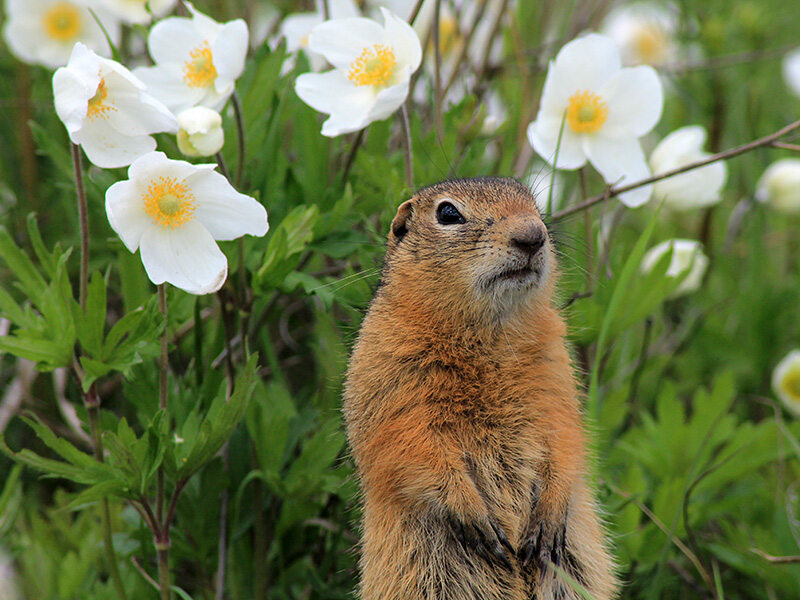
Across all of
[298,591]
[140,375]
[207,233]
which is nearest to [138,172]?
[207,233]

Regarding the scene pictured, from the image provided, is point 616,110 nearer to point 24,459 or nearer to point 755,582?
point 755,582

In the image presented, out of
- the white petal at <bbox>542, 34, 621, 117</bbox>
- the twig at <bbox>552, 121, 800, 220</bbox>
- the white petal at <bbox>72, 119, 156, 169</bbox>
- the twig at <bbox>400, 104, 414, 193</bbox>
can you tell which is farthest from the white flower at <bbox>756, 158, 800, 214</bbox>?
the white petal at <bbox>72, 119, 156, 169</bbox>

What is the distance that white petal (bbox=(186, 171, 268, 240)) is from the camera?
2471mm

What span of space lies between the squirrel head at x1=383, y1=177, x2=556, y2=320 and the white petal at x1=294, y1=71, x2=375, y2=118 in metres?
0.37

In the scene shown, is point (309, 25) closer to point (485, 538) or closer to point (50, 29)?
point (50, 29)

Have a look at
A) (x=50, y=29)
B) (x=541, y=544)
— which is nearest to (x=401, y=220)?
(x=541, y=544)

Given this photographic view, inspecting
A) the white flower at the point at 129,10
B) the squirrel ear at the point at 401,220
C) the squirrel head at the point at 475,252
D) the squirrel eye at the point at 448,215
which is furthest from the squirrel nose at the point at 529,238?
the white flower at the point at 129,10

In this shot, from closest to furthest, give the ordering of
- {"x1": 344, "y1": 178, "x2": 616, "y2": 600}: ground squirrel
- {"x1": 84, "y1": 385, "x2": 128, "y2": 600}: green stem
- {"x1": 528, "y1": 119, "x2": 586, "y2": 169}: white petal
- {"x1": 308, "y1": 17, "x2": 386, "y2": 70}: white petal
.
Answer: {"x1": 344, "y1": 178, "x2": 616, "y2": 600}: ground squirrel
{"x1": 84, "y1": 385, "x2": 128, "y2": 600}: green stem
{"x1": 308, "y1": 17, "x2": 386, "y2": 70}: white petal
{"x1": 528, "y1": 119, "x2": 586, "y2": 169}: white petal

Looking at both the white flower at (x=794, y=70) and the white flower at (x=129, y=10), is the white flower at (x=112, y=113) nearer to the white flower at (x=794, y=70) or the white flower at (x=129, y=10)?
the white flower at (x=129, y=10)

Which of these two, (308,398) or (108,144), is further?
(308,398)

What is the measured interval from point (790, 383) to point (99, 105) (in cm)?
304

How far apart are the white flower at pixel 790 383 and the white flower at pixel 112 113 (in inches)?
110

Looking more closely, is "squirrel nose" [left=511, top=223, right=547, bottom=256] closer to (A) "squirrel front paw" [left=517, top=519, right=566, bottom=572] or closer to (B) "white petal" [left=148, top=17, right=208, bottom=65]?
(A) "squirrel front paw" [left=517, top=519, right=566, bottom=572]

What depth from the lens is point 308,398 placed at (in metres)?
3.88
